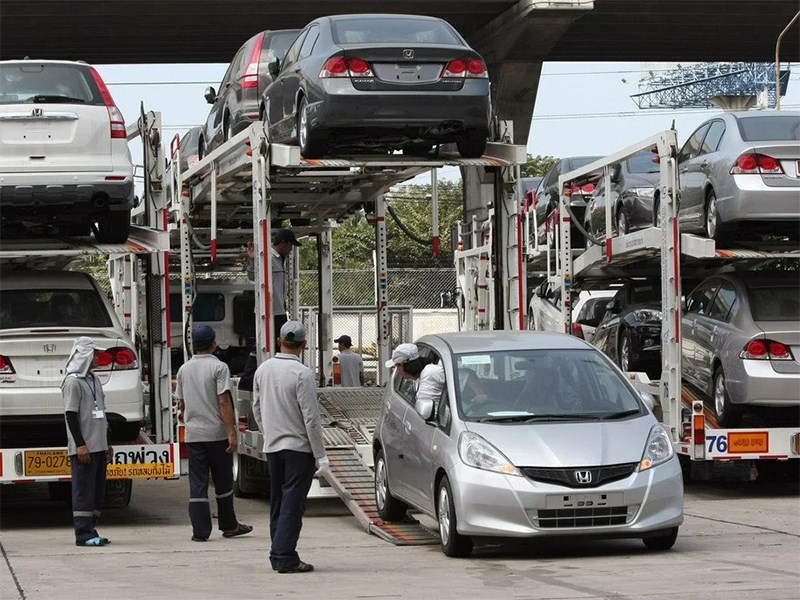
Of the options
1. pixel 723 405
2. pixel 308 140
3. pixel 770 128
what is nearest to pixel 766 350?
pixel 723 405

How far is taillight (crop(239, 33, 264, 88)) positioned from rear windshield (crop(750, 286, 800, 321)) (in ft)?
19.8

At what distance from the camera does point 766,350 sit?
14.1m

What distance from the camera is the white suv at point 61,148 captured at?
13.2 m

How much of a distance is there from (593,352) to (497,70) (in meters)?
25.9

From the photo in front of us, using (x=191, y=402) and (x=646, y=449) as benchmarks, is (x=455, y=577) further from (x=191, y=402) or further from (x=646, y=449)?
(x=191, y=402)

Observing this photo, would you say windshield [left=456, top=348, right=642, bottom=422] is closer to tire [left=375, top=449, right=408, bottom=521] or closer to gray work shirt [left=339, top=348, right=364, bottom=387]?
tire [left=375, top=449, right=408, bottom=521]

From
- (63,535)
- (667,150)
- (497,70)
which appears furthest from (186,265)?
(497,70)

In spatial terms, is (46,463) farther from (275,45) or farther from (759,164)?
(759,164)

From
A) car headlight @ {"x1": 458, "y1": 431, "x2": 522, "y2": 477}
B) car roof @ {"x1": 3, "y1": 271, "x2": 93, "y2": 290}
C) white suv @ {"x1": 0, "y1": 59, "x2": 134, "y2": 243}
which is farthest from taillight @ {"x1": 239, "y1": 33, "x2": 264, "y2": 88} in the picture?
car headlight @ {"x1": 458, "y1": 431, "x2": 522, "y2": 477}

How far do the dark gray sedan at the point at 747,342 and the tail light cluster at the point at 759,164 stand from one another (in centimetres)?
114

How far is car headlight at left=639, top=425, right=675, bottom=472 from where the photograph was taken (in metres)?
10.9

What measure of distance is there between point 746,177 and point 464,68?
116 inches

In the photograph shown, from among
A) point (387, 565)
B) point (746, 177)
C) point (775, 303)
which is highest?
point (746, 177)

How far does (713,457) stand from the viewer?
14.1m
